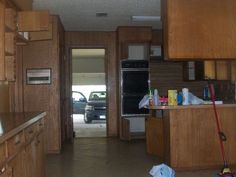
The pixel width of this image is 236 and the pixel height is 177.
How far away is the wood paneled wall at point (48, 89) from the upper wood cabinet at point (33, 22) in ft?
8.15

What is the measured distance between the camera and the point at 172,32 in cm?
482

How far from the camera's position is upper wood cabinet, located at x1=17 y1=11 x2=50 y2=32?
4090 mm

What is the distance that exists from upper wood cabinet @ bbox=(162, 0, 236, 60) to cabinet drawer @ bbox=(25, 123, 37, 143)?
214cm

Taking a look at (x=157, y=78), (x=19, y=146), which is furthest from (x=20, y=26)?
(x=157, y=78)

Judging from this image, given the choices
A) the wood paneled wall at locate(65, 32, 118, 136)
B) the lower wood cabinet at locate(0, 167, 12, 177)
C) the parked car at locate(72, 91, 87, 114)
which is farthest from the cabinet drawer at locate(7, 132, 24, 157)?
the parked car at locate(72, 91, 87, 114)

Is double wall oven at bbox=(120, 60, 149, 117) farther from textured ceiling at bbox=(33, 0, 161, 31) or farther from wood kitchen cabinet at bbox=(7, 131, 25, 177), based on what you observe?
wood kitchen cabinet at bbox=(7, 131, 25, 177)

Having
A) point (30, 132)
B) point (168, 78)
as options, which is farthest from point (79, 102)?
point (30, 132)

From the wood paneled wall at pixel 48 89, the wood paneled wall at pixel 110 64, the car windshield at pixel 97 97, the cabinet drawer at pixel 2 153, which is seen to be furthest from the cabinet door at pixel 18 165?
the car windshield at pixel 97 97

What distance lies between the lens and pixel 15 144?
2.71 m

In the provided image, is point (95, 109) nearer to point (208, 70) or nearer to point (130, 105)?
point (130, 105)

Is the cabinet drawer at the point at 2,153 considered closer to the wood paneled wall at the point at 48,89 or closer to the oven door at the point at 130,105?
the wood paneled wall at the point at 48,89

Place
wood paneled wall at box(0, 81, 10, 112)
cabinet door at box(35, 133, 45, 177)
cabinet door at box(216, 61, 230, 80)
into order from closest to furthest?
cabinet door at box(35, 133, 45, 177)
wood paneled wall at box(0, 81, 10, 112)
cabinet door at box(216, 61, 230, 80)

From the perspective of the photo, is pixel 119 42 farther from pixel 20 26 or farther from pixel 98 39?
pixel 20 26

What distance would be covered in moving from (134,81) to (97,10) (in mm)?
2349
